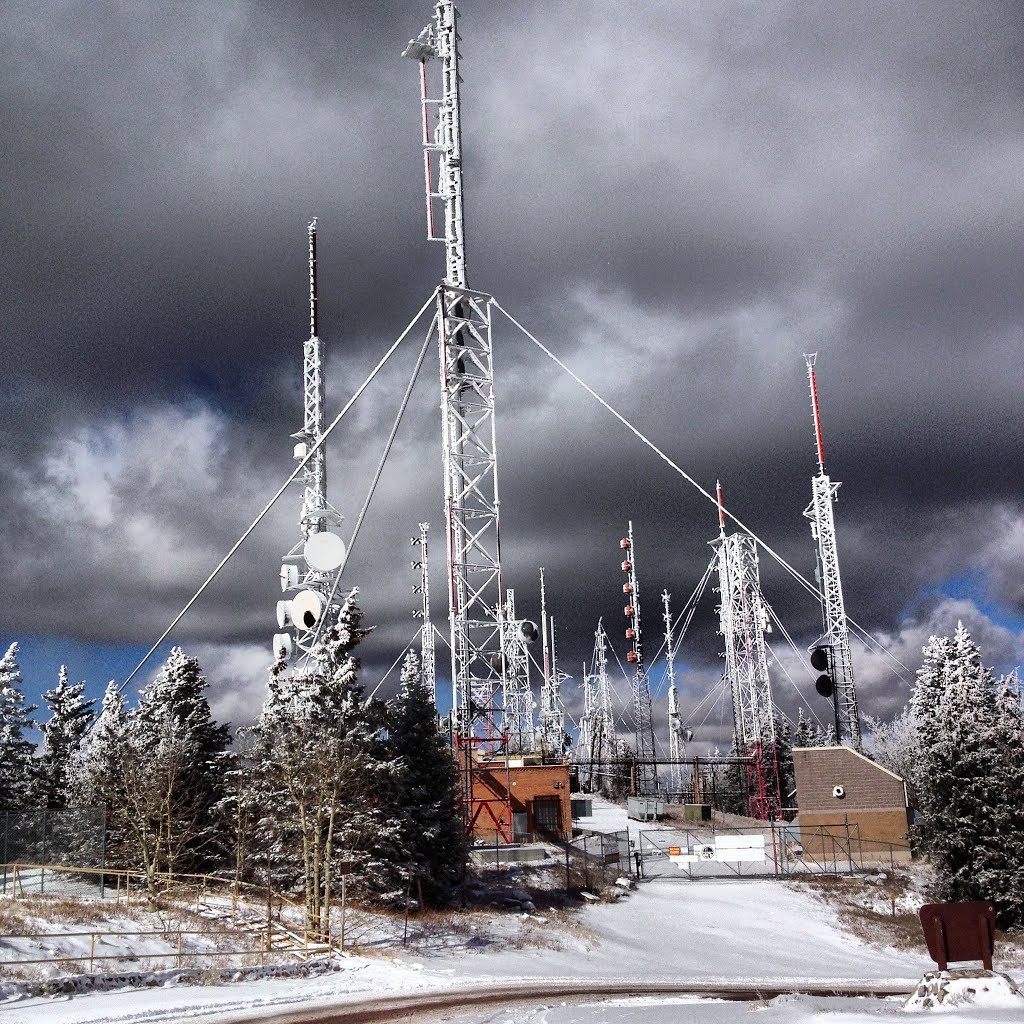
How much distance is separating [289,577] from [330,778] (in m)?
11.1

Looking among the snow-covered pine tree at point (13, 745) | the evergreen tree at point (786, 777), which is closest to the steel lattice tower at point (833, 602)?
the evergreen tree at point (786, 777)

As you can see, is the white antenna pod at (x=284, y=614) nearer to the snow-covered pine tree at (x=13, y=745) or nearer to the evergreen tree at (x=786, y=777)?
the snow-covered pine tree at (x=13, y=745)

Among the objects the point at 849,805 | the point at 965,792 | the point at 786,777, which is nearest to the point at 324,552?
the point at 965,792

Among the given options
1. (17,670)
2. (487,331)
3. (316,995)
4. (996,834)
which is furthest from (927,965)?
(17,670)

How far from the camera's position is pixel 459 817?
37.2 m

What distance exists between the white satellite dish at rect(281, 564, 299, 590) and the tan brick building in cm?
2735

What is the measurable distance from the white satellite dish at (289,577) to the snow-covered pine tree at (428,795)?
5.80 m

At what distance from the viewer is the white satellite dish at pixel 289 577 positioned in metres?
38.6

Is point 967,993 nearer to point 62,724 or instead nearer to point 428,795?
point 428,795

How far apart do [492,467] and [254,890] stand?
15.5 meters

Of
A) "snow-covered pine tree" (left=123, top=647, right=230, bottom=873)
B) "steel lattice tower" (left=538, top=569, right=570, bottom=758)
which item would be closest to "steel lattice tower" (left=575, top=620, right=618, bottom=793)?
"steel lattice tower" (left=538, top=569, right=570, bottom=758)

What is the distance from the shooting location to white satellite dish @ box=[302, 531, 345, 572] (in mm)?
31625

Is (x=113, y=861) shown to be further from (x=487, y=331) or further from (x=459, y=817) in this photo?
(x=487, y=331)

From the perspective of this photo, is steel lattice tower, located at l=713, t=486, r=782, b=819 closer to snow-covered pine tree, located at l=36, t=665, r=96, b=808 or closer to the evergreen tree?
the evergreen tree
